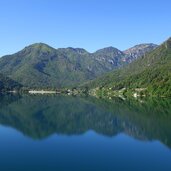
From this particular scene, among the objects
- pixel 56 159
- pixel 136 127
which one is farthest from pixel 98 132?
pixel 56 159

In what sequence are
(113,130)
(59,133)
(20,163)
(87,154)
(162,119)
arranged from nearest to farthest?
1. (20,163)
2. (87,154)
3. (59,133)
4. (113,130)
5. (162,119)

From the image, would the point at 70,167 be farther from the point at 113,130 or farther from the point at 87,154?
the point at 113,130

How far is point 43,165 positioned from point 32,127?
49.3m

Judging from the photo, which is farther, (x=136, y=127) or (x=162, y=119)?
(x=162, y=119)

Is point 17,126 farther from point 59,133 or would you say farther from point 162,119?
point 162,119

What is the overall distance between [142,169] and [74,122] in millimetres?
63539

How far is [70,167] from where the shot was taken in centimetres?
5456

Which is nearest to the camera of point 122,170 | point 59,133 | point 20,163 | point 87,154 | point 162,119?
point 122,170

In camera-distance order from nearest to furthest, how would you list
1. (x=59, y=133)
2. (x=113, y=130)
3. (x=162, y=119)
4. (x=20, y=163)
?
(x=20, y=163)
(x=59, y=133)
(x=113, y=130)
(x=162, y=119)

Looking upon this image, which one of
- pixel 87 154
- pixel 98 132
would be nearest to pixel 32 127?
pixel 98 132

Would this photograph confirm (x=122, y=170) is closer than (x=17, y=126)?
Yes

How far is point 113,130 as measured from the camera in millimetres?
99750

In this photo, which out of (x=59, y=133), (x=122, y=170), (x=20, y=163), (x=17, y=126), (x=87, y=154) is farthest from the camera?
(x=17, y=126)

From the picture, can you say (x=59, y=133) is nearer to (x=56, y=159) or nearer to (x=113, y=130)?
(x=113, y=130)
